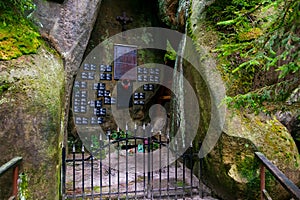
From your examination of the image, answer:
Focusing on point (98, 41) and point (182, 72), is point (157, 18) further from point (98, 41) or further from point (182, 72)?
point (182, 72)

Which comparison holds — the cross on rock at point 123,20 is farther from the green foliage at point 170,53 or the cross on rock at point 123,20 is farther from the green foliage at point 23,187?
the green foliage at point 23,187

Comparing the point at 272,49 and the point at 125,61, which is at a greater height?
the point at 125,61

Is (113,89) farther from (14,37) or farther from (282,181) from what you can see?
(282,181)

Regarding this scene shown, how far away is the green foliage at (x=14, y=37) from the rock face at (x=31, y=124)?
0.34 ft

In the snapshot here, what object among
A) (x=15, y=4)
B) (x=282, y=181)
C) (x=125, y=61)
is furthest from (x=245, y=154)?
(x=125, y=61)

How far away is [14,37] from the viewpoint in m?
2.87

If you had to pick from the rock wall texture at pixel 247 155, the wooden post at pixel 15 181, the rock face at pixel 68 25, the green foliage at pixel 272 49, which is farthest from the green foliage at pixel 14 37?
the rock wall texture at pixel 247 155

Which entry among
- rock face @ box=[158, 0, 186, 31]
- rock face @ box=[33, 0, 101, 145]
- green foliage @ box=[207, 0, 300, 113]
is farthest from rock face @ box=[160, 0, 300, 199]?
rock face @ box=[33, 0, 101, 145]

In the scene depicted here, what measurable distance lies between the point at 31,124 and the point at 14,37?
1.14m

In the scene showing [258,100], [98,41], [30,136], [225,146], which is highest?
[98,41]

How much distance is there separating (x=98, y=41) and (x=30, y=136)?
4.63 m

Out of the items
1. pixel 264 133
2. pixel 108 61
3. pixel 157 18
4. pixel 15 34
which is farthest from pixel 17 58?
pixel 157 18

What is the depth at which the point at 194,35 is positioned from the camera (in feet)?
12.8

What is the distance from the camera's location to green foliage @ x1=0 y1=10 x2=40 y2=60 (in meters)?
2.71
